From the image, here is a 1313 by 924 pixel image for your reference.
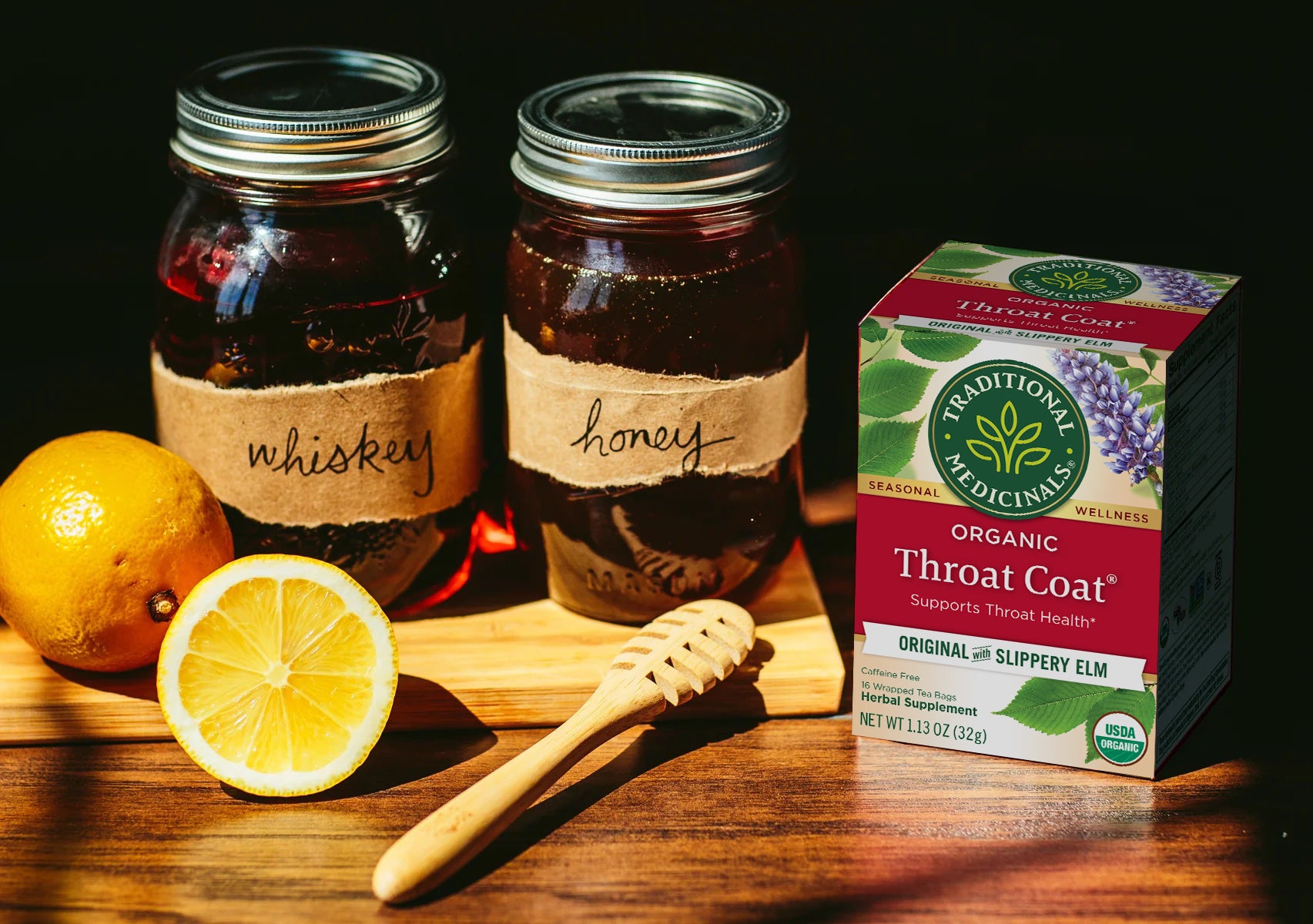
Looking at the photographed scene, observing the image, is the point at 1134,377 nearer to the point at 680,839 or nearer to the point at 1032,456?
the point at 1032,456

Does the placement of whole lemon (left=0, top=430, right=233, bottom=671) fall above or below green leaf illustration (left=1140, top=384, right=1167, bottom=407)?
below

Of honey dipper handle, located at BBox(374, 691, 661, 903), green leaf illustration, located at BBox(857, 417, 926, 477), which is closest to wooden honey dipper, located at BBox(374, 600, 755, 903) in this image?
→ honey dipper handle, located at BBox(374, 691, 661, 903)

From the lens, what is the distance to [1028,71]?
1066 millimetres

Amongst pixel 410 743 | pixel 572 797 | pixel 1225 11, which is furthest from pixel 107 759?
pixel 1225 11

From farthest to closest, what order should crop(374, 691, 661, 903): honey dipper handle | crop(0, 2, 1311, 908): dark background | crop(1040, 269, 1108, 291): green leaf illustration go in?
crop(0, 2, 1311, 908): dark background
crop(1040, 269, 1108, 291): green leaf illustration
crop(374, 691, 661, 903): honey dipper handle

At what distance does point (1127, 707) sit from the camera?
2.65 feet

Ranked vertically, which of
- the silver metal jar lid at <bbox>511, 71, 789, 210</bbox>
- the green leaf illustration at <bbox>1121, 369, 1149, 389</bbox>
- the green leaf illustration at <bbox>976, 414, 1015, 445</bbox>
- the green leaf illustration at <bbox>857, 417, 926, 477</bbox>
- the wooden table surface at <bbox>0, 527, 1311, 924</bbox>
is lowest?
the wooden table surface at <bbox>0, 527, 1311, 924</bbox>

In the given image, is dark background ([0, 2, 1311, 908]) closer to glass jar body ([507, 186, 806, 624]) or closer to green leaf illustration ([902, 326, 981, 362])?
glass jar body ([507, 186, 806, 624])

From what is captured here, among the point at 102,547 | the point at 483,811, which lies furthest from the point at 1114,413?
the point at 102,547

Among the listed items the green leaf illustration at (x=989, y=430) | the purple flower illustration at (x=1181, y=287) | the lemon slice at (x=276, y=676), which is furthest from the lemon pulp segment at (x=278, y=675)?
the purple flower illustration at (x=1181, y=287)

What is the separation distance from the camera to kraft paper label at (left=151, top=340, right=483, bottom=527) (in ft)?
2.95

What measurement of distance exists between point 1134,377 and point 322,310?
46cm

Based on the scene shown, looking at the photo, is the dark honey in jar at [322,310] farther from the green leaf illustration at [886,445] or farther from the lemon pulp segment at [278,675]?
the green leaf illustration at [886,445]

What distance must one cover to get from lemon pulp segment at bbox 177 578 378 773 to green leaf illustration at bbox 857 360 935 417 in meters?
0.30
